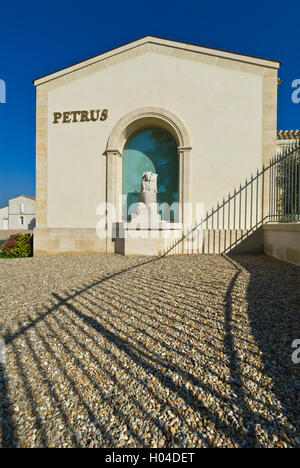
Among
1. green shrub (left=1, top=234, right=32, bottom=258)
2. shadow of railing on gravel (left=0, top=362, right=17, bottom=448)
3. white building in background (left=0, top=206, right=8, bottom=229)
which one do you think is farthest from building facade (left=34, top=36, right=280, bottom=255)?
white building in background (left=0, top=206, right=8, bottom=229)

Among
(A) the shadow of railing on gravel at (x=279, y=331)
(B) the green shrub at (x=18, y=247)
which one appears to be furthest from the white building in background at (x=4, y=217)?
(A) the shadow of railing on gravel at (x=279, y=331)

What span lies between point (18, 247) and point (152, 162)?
6.26m

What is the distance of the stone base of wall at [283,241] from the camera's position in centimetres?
509

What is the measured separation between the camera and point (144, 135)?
904 cm

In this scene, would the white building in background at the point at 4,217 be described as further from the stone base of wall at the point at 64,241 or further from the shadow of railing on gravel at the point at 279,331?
the shadow of railing on gravel at the point at 279,331

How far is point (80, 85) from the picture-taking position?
28.0ft

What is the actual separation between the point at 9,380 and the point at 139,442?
110 centimetres

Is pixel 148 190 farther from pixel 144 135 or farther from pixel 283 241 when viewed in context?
pixel 283 241

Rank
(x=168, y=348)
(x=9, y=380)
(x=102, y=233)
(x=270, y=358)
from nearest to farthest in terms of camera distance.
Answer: (x=9, y=380)
(x=270, y=358)
(x=168, y=348)
(x=102, y=233)

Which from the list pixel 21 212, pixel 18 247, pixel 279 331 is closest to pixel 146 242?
pixel 279 331

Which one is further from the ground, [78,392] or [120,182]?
[120,182]
